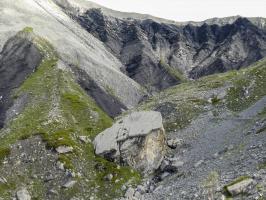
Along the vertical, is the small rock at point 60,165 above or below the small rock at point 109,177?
above

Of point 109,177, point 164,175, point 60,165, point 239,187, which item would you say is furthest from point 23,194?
point 239,187

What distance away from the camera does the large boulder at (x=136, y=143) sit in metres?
83.7

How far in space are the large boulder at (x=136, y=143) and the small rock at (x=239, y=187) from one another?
28118 mm

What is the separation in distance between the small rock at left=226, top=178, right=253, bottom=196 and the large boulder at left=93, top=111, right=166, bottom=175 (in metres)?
28.1

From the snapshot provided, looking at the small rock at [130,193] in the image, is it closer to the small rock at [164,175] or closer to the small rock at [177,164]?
the small rock at [164,175]

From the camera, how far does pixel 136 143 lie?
3351 inches

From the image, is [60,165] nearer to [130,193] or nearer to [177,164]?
[130,193]

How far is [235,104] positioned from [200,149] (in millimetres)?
22886

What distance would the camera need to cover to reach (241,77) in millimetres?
115000

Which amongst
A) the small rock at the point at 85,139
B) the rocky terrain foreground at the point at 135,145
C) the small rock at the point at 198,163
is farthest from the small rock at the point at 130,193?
the small rock at the point at 85,139

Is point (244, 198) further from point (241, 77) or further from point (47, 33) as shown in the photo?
point (47, 33)

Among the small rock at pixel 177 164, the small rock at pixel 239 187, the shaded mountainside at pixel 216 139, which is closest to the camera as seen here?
the small rock at pixel 239 187

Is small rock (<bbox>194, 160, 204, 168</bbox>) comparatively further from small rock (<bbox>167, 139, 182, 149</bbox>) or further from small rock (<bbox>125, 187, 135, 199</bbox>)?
small rock (<bbox>167, 139, 182, 149</bbox>)

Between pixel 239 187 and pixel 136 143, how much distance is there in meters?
32.9
